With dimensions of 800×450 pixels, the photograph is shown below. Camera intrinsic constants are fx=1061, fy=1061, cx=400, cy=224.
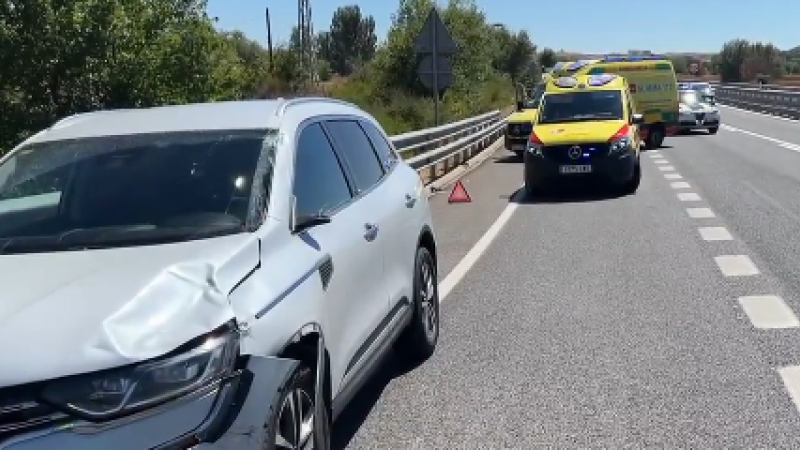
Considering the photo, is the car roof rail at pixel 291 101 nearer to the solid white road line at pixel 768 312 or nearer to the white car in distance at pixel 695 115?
the solid white road line at pixel 768 312

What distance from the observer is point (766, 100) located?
53.0 meters

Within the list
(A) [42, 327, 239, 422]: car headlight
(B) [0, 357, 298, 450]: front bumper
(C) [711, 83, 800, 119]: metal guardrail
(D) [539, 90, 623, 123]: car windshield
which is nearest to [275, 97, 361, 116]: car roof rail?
(B) [0, 357, 298, 450]: front bumper

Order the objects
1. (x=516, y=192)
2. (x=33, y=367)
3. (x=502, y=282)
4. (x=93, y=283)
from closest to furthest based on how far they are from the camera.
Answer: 1. (x=33, y=367)
2. (x=93, y=283)
3. (x=502, y=282)
4. (x=516, y=192)

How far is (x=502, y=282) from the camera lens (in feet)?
30.9

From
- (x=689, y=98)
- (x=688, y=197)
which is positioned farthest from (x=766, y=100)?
(x=688, y=197)

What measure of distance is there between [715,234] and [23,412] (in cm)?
1016

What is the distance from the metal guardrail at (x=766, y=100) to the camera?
4556 centimetres

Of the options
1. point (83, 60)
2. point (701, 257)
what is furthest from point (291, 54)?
point (701, 257)

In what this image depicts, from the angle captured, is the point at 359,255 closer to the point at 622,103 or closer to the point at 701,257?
the point at 701,257

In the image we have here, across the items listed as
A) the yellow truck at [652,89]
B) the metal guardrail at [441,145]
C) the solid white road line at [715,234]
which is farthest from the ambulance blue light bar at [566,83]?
the yellow truck at [652,89]

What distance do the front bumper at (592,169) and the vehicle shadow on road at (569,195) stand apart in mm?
281

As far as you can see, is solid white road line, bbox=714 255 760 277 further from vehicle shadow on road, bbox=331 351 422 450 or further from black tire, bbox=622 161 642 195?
black tire, bbox=622 161 642 195

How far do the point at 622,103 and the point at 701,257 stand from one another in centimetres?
810

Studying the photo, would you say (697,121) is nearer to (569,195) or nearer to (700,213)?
(569,195)
